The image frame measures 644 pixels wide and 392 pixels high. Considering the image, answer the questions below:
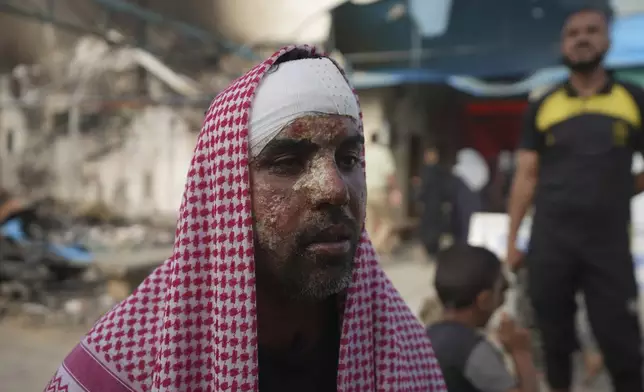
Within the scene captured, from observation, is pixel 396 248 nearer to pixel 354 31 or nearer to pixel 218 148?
pixel 354 31

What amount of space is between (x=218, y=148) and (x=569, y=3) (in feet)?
16.4

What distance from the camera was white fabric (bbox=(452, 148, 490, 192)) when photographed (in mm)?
6227

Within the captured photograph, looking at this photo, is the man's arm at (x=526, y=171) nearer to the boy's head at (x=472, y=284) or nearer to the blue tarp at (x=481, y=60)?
the boy's head at (x=472, y=284)

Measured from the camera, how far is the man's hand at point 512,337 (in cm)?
197

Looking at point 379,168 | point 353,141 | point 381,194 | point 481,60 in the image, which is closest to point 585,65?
point 353,141

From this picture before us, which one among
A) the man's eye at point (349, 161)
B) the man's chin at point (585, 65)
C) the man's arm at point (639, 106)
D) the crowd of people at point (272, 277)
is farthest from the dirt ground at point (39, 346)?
the man's eye at point (349, 161)

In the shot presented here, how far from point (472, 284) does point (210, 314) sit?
132cm

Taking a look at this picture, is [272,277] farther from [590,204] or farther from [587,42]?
[587,42]

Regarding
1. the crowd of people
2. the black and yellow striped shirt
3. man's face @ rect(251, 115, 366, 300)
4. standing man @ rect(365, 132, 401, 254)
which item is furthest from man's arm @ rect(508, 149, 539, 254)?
standing man @ rect(365, 132, 401, 254)

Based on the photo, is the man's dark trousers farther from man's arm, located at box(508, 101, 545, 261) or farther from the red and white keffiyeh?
the red and white keffiyeh

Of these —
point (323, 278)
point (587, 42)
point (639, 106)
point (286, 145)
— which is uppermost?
point (587, 42)

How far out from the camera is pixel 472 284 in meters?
2.14

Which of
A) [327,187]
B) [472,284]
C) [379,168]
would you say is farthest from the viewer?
[379,168]

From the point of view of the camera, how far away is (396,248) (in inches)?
271
